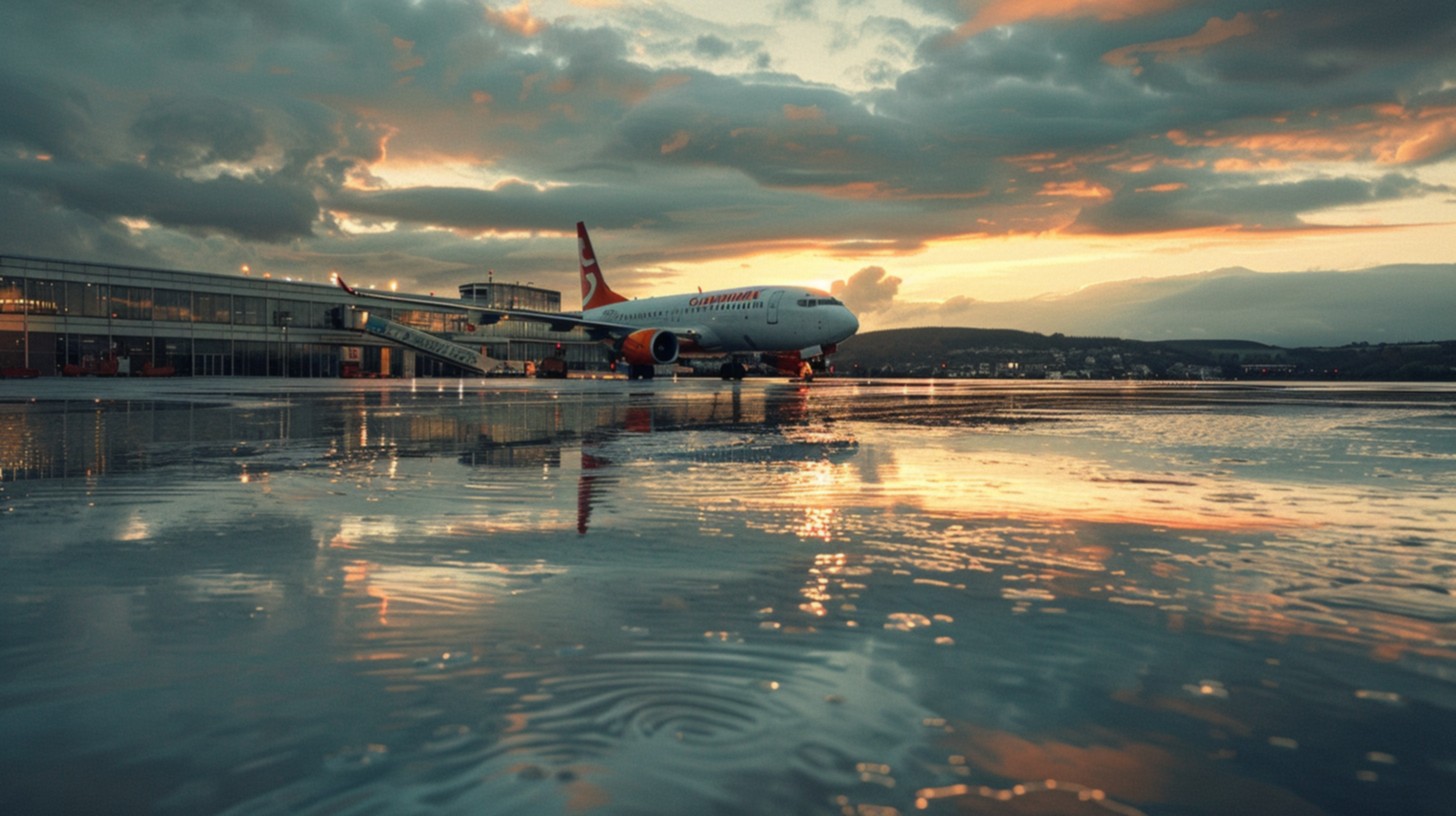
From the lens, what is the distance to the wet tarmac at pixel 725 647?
2.62 meters

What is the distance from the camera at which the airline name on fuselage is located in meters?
44.6

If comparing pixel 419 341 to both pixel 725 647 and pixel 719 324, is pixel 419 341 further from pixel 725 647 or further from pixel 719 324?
pixel 725 647

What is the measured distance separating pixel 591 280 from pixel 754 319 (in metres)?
24.0

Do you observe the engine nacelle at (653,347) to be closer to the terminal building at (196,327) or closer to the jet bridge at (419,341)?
the terminal building at (196,327)

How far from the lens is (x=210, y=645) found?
3867 millimetres

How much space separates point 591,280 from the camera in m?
64.9

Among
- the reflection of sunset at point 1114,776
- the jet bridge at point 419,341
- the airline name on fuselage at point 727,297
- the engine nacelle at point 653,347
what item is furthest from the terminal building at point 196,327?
Result: the reflection of sunset at point 1114,776

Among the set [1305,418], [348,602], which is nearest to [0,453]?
[348,602]

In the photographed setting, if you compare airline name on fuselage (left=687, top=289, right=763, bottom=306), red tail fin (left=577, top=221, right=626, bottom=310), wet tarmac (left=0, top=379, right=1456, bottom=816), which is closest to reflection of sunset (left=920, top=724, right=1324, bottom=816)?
wet tarmac (left=0, top=379, right=1456, bottom=816)

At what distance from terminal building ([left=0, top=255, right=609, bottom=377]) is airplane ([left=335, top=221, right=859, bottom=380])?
18.5m

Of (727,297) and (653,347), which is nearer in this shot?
(653,347)

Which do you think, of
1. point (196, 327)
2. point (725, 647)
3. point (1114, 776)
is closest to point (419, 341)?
point (196, 327)

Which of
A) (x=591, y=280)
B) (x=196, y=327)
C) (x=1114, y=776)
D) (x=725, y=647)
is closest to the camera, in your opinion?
(x=1114, y=776)

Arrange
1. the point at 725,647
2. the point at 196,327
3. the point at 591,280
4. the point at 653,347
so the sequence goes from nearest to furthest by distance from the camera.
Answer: the point at 725,647 < the point at 653,347 < the point at 591,280 < the point at 196,327
